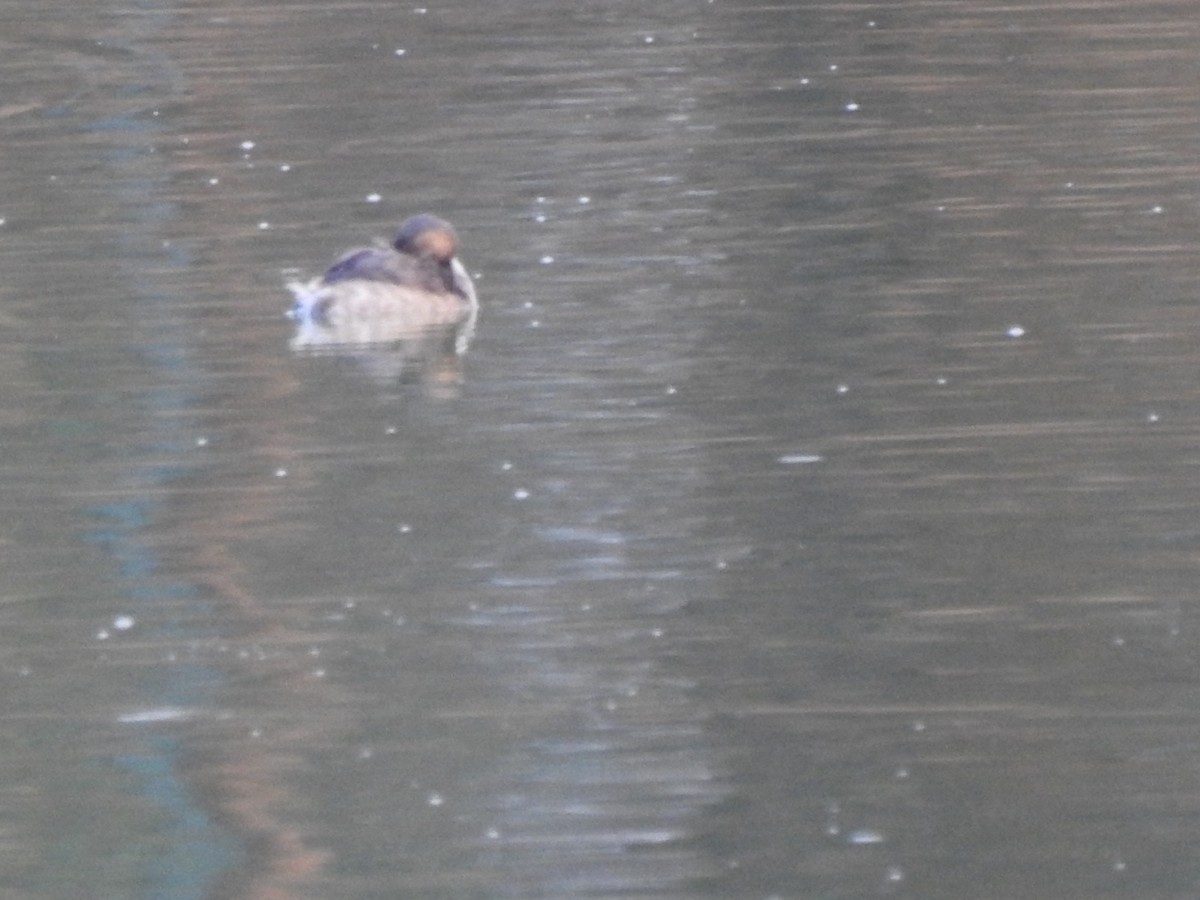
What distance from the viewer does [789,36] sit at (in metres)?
17.0

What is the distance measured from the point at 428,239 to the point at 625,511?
9.51 feet

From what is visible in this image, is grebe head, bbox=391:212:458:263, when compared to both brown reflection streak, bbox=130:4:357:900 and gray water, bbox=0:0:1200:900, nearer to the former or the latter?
gray water, bbox=0:0:1200:900

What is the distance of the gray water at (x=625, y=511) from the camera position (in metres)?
5.99

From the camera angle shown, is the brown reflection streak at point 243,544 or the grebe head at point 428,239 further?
the grebe head at point 428,239

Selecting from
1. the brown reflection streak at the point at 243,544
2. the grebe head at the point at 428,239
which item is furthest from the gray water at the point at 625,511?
the grebe head at the point at 428,239

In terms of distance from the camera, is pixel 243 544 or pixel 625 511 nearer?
pixel 243 544

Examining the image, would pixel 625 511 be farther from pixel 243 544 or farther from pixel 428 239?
pixel 428 239

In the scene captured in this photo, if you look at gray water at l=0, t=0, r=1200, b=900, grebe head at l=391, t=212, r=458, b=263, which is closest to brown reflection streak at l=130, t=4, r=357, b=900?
gray water at l=0, t=0, r=1200, b=900

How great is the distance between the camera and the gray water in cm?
599

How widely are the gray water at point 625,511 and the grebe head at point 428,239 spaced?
0.31 metres

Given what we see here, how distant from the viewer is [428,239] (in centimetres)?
1070

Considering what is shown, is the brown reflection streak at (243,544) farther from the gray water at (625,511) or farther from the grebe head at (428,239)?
the grebe head at (428,239)

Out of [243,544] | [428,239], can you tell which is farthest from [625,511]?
[428,239]

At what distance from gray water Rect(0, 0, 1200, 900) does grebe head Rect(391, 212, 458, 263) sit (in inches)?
12.0
